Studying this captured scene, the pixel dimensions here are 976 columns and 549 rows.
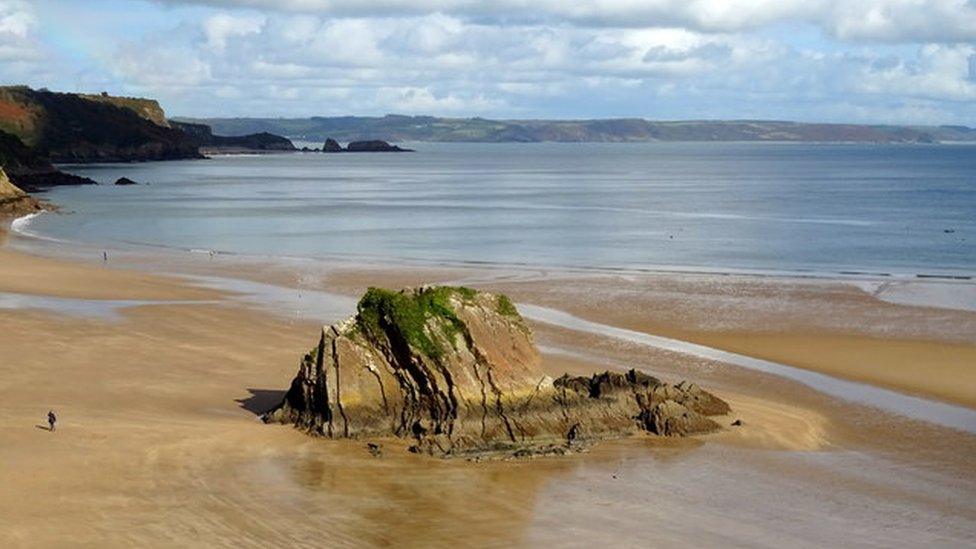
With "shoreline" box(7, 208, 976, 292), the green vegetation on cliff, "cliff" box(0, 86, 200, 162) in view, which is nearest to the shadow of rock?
the green vegetation on cliff

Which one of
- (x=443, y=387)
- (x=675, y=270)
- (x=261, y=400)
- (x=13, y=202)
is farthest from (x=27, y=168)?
(x=443, y=387)

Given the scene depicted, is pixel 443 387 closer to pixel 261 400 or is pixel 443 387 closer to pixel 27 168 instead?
A: pixel 261 400

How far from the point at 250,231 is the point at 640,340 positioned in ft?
147

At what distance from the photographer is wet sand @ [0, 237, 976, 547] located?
17422 mm

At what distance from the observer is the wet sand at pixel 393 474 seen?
17.4 m

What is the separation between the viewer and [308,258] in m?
58.8

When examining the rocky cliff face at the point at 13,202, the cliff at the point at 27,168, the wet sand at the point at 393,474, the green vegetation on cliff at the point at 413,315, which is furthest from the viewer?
the cliff at the point at 27,168

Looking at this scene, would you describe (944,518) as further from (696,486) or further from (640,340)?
(640,340)

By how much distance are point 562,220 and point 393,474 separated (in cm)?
6469

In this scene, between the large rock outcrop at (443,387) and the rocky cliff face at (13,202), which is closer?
the large rock outcrop at (443,387)

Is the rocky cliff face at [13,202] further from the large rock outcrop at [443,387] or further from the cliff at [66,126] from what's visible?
the cliff at [66,126]

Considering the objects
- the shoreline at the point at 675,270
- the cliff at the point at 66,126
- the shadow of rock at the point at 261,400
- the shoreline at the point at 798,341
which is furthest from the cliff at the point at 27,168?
the shadow of rock at the point at 261,400

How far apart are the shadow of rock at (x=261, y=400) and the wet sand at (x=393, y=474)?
0.20 ft

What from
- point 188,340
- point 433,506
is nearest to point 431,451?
point 433,506
